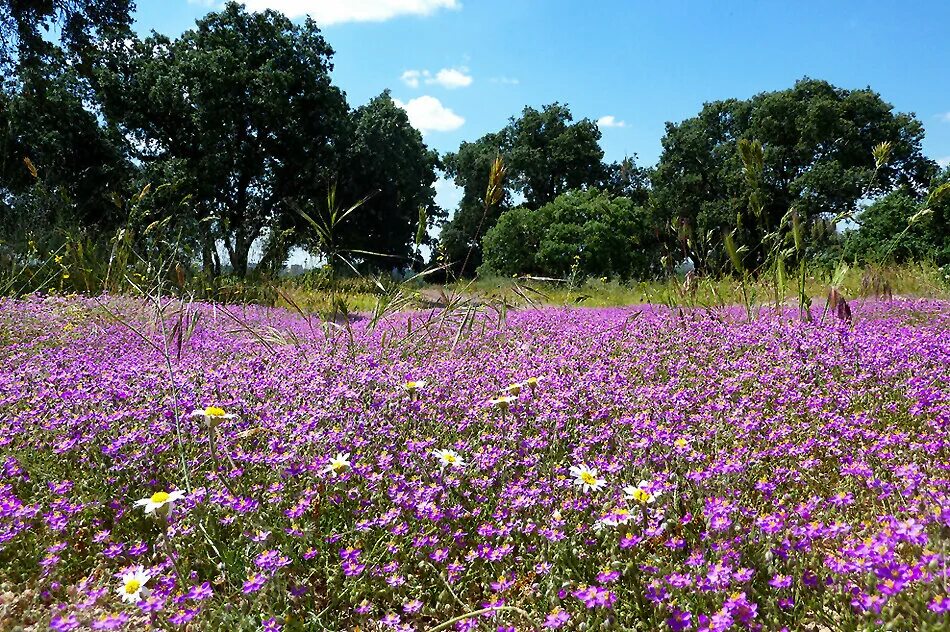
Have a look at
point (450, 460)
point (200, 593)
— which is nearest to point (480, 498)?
point (450, 460)

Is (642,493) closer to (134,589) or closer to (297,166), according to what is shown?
(134,589)

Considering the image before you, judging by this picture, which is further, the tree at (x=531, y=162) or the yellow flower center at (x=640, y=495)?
the tree at (x=531, y=162)

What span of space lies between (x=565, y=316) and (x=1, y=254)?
9603 mm

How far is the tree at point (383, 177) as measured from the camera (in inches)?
954

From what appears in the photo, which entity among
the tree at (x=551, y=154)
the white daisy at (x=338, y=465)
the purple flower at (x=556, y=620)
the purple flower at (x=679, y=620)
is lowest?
the purple flower at (x=679, y=620)

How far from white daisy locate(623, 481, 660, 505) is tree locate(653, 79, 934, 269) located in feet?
100

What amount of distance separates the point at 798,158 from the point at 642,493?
36.0 m

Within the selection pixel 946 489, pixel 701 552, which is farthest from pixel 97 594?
pixel 946 489

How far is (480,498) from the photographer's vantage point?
222 cm

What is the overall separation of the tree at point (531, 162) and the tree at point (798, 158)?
19.5ft

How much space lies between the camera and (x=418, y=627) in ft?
6.14

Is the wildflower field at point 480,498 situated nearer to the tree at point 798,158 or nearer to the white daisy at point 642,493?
the white daisy at point 642,493

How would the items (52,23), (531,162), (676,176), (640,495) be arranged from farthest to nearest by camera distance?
(531,162)
(676,176)
(52,23)
(640,495)

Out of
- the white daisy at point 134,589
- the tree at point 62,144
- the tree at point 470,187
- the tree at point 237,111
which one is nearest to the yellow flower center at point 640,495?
the white daisy at point 134,589
